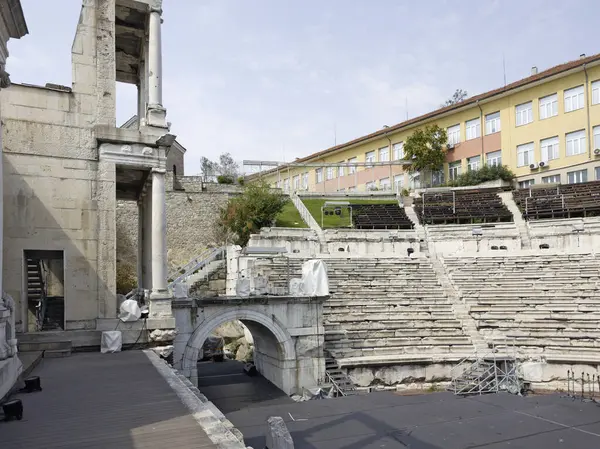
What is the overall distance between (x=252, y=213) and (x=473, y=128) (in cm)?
2021

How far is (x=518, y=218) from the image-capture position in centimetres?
3122

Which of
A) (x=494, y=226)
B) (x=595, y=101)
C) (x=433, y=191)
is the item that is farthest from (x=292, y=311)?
(x=595, y=101)

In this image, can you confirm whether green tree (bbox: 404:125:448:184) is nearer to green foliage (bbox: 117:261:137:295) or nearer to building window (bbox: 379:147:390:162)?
building window (bbox: 379:147:390:162)

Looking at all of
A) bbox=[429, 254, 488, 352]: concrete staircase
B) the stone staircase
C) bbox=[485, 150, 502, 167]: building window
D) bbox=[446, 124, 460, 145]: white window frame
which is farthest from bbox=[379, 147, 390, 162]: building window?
the stone staircase

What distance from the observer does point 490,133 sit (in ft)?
128

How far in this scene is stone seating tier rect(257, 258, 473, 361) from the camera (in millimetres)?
19297

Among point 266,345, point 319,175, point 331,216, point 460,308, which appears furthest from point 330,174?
point 266,345

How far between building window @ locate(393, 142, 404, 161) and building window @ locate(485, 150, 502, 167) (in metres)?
7.64

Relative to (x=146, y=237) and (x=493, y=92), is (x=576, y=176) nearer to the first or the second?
(x=493, y=92)

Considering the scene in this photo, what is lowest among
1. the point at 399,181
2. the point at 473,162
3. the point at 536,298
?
the point at 536,298

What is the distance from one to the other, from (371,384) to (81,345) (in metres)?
10.6

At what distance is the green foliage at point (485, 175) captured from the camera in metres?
→ 37.2

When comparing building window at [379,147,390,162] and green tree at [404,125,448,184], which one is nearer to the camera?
green tree at [404,125,448,184]

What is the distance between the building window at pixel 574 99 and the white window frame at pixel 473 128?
6903mm
